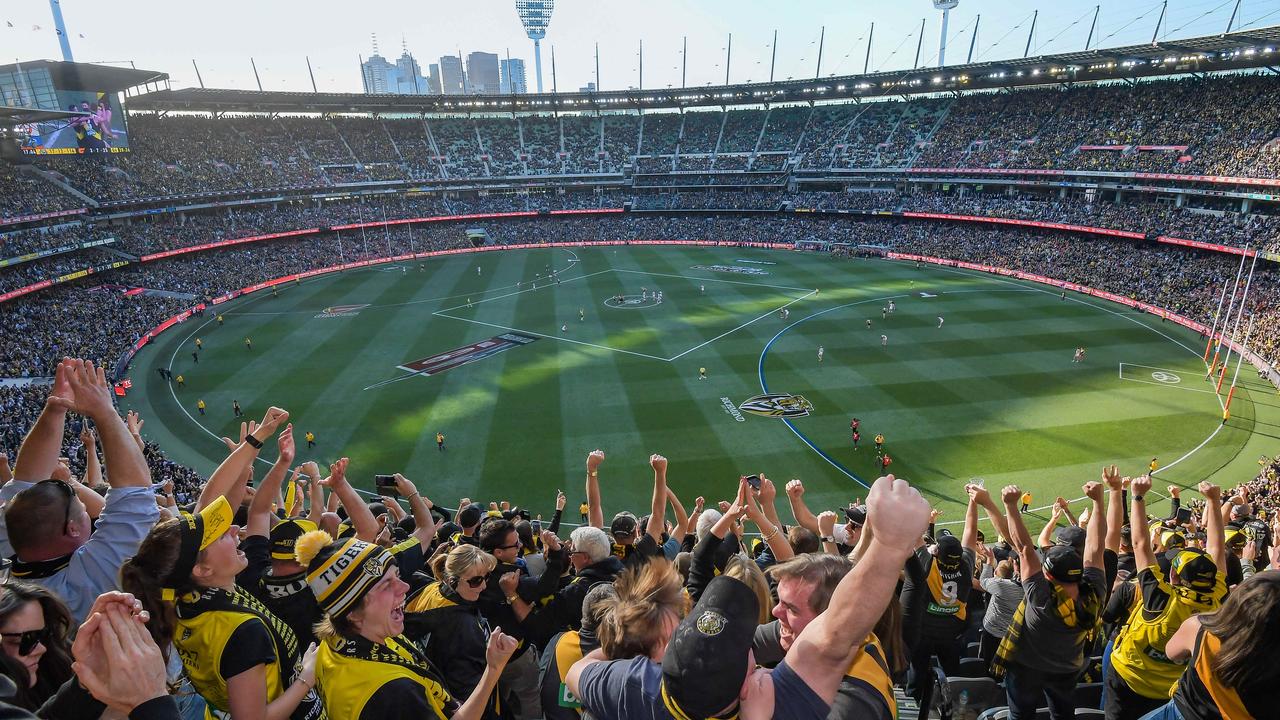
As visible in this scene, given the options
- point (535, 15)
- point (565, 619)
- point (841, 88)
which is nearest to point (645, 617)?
point (565, 619)

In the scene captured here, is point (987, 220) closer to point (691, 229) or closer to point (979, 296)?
point (979, 296)

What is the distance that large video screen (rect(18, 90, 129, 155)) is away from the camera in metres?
55.8

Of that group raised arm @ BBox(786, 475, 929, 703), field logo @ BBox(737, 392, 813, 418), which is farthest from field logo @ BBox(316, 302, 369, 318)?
raised arm @ BBox(786, 475, 929, 703)

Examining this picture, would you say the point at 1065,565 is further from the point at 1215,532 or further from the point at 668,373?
the point at 668,373

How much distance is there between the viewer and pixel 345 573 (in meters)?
4.30

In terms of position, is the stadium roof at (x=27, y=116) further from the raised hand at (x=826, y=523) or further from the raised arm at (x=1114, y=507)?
the raised arm at (x=1114, y=507)

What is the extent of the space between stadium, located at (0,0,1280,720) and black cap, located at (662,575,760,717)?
2 cm

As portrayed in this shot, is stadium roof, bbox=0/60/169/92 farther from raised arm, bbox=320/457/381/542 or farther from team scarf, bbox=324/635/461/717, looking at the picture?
team scarf, bbox=324/635/461/717

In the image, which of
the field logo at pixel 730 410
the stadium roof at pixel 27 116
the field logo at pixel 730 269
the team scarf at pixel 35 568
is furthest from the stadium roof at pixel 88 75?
the team scarf at pixel 35 568

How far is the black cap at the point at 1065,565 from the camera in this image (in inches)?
237

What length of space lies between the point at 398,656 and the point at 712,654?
2574mm

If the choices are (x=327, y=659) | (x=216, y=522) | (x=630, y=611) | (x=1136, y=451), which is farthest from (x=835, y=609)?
(x=1136, y=451)

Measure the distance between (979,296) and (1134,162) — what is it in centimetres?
2302

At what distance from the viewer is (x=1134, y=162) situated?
58.3 meters
